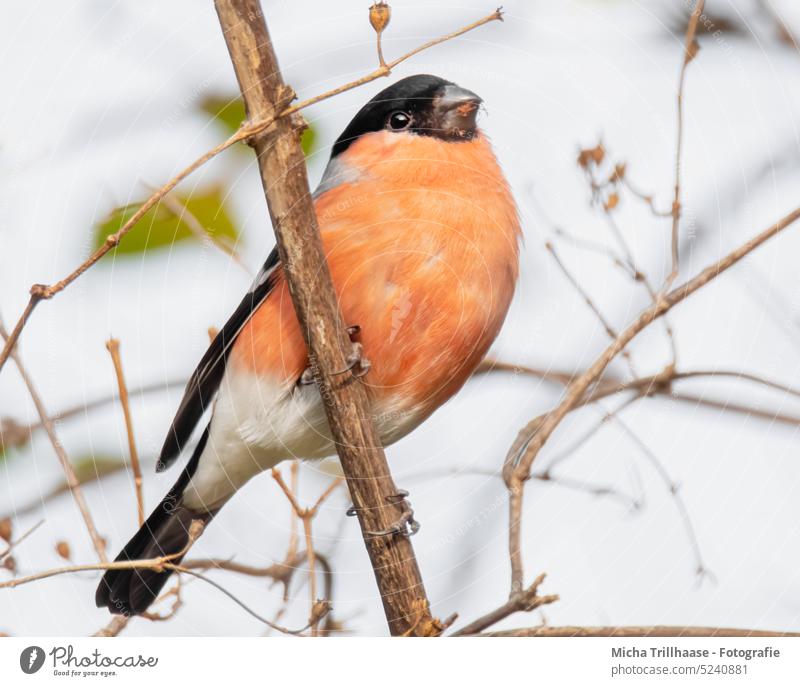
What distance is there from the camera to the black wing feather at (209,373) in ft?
7.04

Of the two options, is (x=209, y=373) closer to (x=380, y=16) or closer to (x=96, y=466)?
(x=96, y=466)

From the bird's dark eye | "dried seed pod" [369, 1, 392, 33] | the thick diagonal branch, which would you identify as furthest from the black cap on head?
the thick diagonal branch

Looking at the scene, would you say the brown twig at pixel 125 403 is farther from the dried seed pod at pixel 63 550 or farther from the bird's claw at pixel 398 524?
the bird's claw at pixel 398 524

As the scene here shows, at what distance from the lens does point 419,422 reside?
2.20 m

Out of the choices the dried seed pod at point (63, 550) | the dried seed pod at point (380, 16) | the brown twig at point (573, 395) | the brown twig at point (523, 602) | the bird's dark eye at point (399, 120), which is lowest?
the brown twig at point (523, 602)

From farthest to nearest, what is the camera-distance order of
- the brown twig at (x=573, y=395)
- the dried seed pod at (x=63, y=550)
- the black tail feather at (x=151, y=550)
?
the black tail feather at (x=151, y=550) → the dried seed pod at (x=63, y=550) → the brown twig at (x=573, y=395)

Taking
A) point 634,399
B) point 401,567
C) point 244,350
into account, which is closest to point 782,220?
point 634,399

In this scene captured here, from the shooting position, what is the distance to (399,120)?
6.95 feet

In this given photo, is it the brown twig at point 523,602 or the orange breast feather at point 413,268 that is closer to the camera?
the brown twig at point 523,602

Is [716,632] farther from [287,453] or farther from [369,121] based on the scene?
[369,121]

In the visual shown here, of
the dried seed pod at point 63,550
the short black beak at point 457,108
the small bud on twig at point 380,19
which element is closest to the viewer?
the small bud on twig at point 380,19

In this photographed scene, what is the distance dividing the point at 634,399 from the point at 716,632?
0.54 metres

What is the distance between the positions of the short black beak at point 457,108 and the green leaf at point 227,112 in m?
0.31

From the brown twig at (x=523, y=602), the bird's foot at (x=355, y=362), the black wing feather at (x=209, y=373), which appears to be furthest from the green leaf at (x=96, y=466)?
the brown twig at (x=523, y=602)
